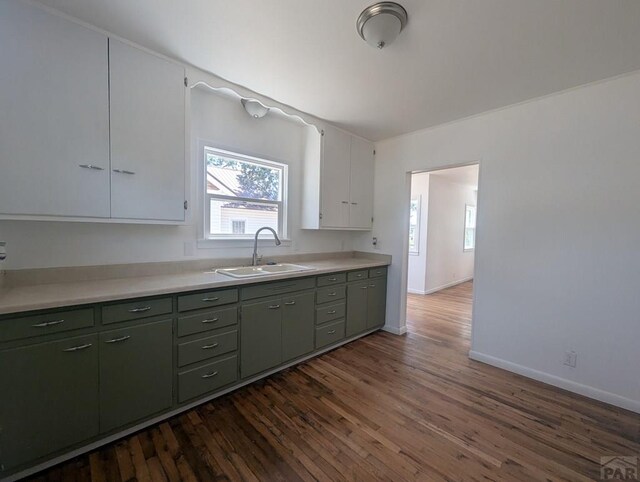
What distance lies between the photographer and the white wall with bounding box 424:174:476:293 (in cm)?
582

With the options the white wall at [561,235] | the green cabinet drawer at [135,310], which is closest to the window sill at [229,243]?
the green cabinet drawer at [135,310]

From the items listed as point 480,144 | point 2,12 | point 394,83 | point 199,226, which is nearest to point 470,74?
point 394,83

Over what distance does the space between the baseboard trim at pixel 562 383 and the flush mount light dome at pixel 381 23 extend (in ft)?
9.73

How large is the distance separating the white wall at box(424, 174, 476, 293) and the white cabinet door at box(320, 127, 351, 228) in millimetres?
2981

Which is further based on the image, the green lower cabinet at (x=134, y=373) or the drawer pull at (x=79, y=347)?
the green lower cabinet at (x=134, y=373)

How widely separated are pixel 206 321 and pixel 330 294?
4.31 ft

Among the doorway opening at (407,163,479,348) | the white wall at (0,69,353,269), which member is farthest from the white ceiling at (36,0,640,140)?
the doorway opening at (407,163,479,348)

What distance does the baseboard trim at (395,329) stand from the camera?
3.56 metres

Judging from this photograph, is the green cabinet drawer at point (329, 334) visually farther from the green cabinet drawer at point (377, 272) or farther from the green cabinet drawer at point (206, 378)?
the green cabinet drawer at point (206, 378)

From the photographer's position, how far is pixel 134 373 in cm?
170

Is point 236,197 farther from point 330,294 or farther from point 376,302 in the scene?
point 376,302

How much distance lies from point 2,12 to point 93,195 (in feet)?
3.31

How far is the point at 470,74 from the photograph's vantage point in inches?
83.4

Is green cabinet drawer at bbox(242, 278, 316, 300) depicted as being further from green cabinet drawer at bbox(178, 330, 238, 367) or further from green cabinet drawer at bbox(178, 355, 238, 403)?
green cabinet drawer at bbox(178, 355, 238, 403)
